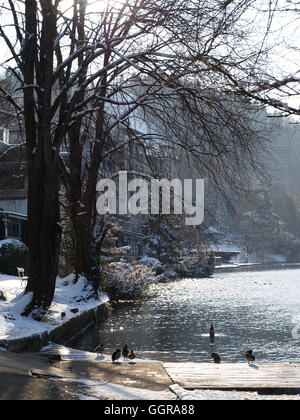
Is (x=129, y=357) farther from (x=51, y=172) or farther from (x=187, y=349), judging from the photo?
(x=51, y=172)

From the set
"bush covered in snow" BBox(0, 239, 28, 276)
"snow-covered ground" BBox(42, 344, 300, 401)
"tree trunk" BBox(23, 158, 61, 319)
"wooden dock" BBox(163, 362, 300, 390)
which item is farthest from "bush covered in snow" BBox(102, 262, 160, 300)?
"snow-covered ground" BBox(42, 344, 300, 401)

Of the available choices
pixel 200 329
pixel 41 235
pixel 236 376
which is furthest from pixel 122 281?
pixel 236 376

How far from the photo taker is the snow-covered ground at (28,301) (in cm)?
991

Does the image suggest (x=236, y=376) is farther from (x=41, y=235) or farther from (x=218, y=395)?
(x=41, y=235)

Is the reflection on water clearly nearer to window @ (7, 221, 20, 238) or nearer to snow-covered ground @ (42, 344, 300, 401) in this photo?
snow-covered ground @ (42, 344, 300, 401)

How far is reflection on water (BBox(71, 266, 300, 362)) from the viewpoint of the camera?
11734 millimetres

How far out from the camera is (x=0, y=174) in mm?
30531

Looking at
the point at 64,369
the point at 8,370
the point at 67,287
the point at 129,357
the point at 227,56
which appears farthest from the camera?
the point at 67,287

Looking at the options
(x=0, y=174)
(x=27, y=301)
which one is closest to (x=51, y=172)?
(x=27, y=301)

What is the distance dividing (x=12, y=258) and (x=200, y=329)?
1081 centimetres

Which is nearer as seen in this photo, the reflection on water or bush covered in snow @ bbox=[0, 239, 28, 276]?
the reflection on water

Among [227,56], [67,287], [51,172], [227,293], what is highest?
[227,56]

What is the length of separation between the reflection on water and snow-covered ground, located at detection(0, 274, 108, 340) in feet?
2.75
